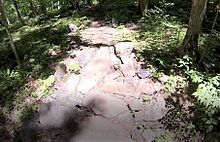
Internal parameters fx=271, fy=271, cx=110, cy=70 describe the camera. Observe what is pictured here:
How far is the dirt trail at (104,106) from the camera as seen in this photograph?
245 inches

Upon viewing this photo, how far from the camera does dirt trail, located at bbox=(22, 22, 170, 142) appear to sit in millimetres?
6217

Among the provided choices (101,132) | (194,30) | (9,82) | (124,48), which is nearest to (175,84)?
(194,30)

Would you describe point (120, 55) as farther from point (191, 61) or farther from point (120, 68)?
point (191, 61)

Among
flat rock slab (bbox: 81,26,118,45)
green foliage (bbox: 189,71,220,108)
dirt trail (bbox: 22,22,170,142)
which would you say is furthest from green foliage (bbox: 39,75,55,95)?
green foliage (bbox: 189,71,220,108)

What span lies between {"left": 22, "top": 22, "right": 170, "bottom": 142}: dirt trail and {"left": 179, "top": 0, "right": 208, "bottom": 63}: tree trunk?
45.0 inches

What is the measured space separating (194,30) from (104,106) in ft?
9.41

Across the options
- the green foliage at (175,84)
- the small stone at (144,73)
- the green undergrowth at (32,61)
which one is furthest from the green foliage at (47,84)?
the green foliage at (175,84)

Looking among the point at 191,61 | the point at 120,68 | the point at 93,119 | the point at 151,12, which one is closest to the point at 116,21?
the point at 151,12

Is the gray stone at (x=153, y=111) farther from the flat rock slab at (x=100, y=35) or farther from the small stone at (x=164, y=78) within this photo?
the flat rock slab at (x=100, y=35)

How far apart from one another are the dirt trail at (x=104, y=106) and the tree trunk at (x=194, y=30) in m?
1.14

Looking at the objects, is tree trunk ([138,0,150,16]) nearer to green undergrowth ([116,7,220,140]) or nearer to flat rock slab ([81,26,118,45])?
green undergrowth ([116,7,220,140])

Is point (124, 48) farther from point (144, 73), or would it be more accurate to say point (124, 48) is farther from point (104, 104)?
point (104, 104)

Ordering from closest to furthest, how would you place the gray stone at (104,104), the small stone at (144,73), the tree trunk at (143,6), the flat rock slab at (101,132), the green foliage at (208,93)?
the green foliage at (208,93) < the flat rock slab at (101,132) < the gray stone at (104,104) < the small stone at (144,73) < the tree trunk at (143,6)

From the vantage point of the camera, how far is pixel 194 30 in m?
6.57
